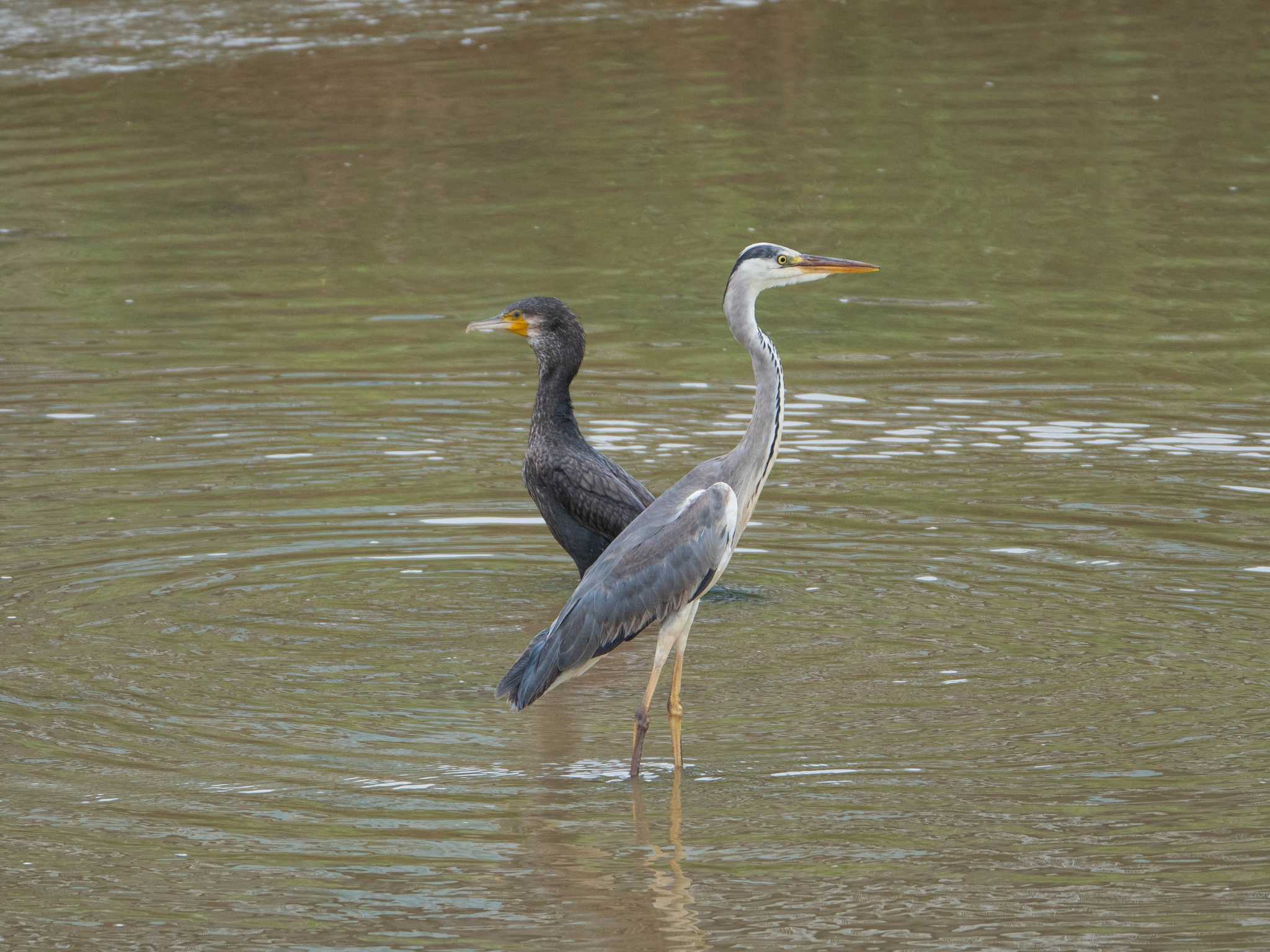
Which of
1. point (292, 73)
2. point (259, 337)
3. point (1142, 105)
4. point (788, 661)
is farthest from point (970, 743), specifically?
point (292, 73)

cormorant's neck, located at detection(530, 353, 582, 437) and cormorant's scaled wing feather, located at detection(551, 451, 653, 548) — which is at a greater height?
cormorant's neck, located at detection(530, 353, 582, 437)

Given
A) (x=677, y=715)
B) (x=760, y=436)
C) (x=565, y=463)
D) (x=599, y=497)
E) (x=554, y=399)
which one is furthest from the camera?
(x=554, y=399)

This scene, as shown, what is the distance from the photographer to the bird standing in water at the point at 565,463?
9.83 metres

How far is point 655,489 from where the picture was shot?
11102 millimetres

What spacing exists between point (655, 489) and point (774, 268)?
3.05 m

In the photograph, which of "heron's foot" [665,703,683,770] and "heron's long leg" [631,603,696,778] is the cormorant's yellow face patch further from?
"heron's foot" [665,703,683,770]

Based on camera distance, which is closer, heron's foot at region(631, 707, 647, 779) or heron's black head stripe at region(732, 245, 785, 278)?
heron's foot at region(631, 707, 647, 779)

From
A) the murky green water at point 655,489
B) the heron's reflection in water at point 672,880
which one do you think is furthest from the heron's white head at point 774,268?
the heron's reflection in water at point 672,880

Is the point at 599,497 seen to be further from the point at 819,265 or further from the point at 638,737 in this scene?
the point at 638,737

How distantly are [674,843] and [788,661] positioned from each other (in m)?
1.83

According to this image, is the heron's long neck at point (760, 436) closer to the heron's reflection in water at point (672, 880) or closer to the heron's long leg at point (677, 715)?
the heron's long leg at point (677, 715)

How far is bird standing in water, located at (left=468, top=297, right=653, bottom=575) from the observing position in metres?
9.83

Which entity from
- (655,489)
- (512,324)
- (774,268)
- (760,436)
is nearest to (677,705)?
(760,436)

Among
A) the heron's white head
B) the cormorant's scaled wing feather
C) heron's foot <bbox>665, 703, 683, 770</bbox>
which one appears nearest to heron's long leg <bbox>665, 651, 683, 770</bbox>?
heron's foot <bbox>665, 703, 683, 770</bbox>
